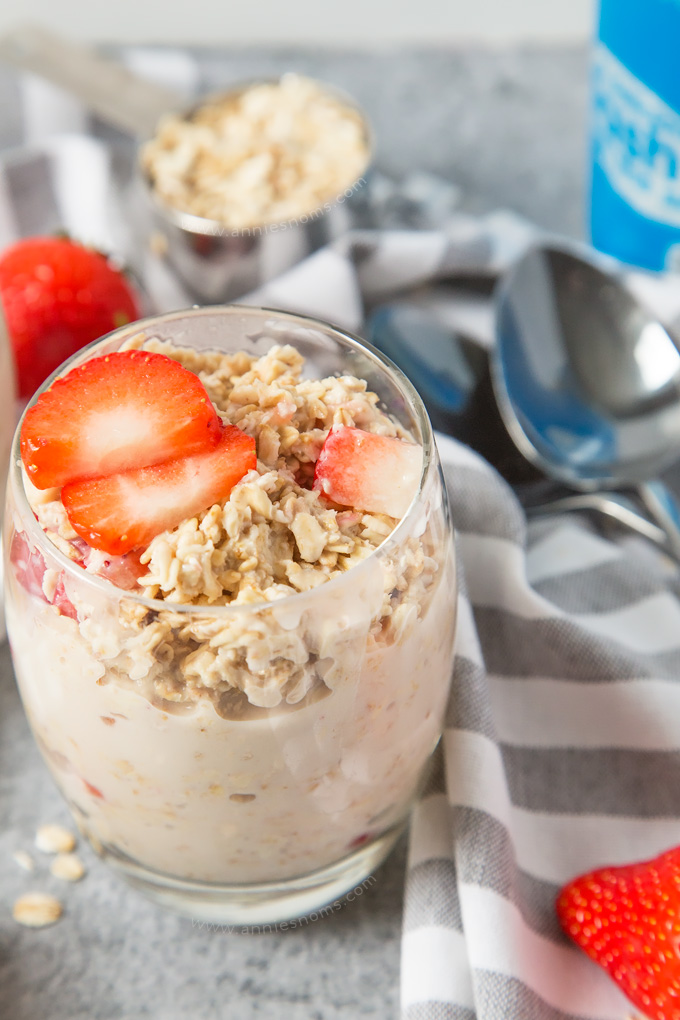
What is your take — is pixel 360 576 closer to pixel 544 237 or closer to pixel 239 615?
pixel 239 615

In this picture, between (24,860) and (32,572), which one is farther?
(24,860)

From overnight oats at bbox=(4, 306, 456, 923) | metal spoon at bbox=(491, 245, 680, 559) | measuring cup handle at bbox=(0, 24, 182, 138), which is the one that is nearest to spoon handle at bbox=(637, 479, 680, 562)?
metal spoon at bbox=(491, 245, 680, 559)

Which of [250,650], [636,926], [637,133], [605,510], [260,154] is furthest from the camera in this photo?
[260,154]

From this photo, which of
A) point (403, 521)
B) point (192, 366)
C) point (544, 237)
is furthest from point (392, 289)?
point (403, 521)

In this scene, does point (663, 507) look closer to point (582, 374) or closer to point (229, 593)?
point (582, 374)

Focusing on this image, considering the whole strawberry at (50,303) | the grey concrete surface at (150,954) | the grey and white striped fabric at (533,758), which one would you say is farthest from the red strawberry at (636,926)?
the whole strawberry at (50,303)

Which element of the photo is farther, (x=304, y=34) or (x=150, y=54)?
(x=304, y=34)

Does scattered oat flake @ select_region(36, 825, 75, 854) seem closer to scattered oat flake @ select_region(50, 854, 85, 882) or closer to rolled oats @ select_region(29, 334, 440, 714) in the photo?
scattered oat flake @ select_region(50, 854, 85, 882)

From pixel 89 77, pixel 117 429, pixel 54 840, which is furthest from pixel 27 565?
pixel 89 77
